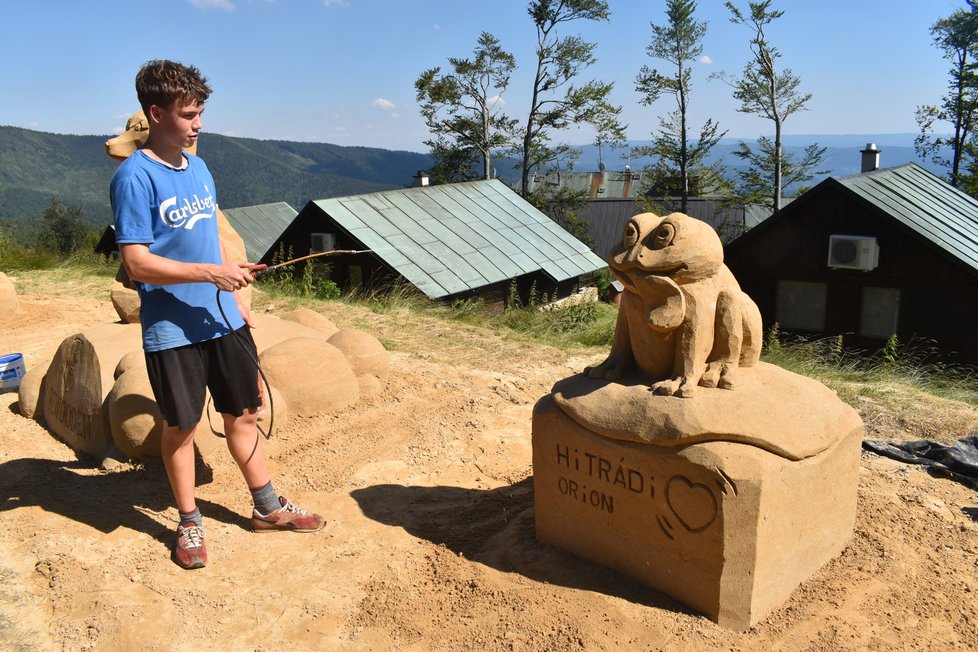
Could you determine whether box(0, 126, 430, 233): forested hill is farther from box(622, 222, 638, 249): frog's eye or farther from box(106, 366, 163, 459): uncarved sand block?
box(622, 222, 638, 249): frog's eye

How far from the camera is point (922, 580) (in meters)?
3.44

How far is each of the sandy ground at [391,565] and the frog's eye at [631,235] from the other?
4.56 ft

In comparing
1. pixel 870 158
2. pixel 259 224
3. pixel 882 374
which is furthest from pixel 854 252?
pixel 259 224

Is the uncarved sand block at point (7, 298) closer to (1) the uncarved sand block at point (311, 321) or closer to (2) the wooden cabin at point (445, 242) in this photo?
(1) the uncarved sand block at point (311, 321)

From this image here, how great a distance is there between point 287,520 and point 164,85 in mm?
2005

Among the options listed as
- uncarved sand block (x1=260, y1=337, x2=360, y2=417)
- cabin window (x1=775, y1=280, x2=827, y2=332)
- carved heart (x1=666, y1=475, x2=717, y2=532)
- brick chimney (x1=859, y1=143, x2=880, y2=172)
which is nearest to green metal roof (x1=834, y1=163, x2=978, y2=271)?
brick chimney (x1=859, y1=143, x2=880, y2=172)

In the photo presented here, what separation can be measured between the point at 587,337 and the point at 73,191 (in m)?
94.6

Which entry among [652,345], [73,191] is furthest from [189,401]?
[73,191]

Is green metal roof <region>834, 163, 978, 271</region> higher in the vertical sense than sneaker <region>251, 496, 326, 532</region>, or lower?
higher

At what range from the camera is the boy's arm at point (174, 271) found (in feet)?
9.99

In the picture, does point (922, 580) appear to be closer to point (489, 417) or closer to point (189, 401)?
point (489, 417)

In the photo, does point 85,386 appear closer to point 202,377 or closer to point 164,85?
point 202,377

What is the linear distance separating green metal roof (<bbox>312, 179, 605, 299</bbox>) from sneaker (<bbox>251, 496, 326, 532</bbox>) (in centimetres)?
727

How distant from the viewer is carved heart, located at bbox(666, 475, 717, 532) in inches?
119
